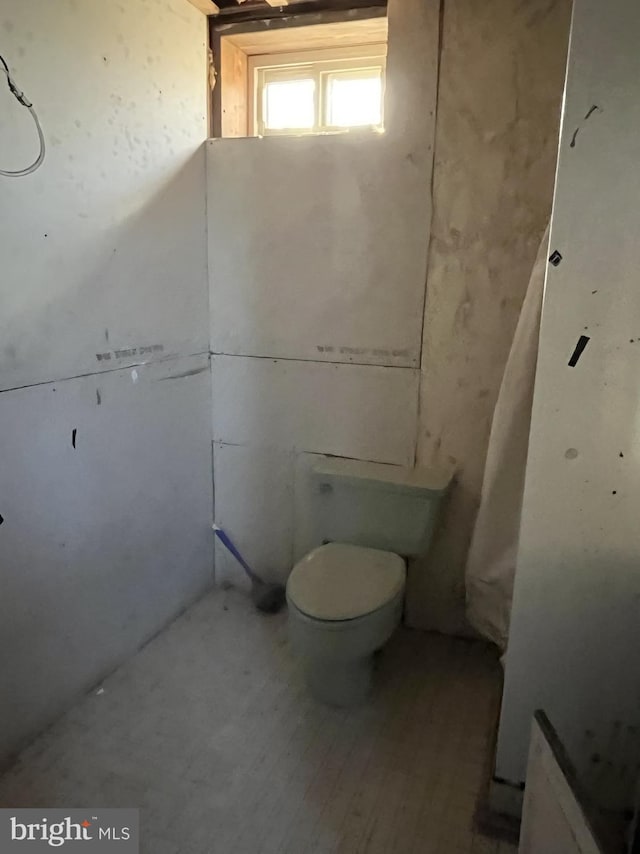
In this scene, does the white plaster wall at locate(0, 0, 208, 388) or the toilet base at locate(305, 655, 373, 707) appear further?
the toilet base at locate(305, 655, 373, 707)

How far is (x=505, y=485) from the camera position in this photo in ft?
5.79

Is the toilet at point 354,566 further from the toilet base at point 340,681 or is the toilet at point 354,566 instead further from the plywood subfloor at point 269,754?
the plywood subfloor at point 269,754

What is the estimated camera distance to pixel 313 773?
1646 millimetres

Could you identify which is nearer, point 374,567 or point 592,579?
point 592,579

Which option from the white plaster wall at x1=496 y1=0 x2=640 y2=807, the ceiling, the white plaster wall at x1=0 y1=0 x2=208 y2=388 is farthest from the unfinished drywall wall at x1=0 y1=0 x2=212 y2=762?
the white plaster wall at x1=496 y1=0 x2=640 y2=807

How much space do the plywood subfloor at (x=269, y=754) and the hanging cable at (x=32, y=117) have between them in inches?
60.7

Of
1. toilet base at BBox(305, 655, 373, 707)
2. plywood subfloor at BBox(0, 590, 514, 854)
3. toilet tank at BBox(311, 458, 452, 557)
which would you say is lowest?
plywood subfloor at BBox(0, 590, 514, 854)

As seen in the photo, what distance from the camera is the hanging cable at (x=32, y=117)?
1420 mm

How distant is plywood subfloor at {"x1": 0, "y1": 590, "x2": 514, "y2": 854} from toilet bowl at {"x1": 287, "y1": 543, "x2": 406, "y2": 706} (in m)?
0.10

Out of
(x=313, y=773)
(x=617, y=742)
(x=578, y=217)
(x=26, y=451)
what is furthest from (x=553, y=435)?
(x=26, y=451)

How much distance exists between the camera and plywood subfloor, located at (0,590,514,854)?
4.85 feet

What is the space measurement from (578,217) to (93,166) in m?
1.31

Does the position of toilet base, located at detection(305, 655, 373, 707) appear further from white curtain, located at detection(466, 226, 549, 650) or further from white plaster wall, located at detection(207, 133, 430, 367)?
white plaster wall, located at detection(207, 133, 430, 367)

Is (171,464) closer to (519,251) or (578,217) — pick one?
(519,251)
